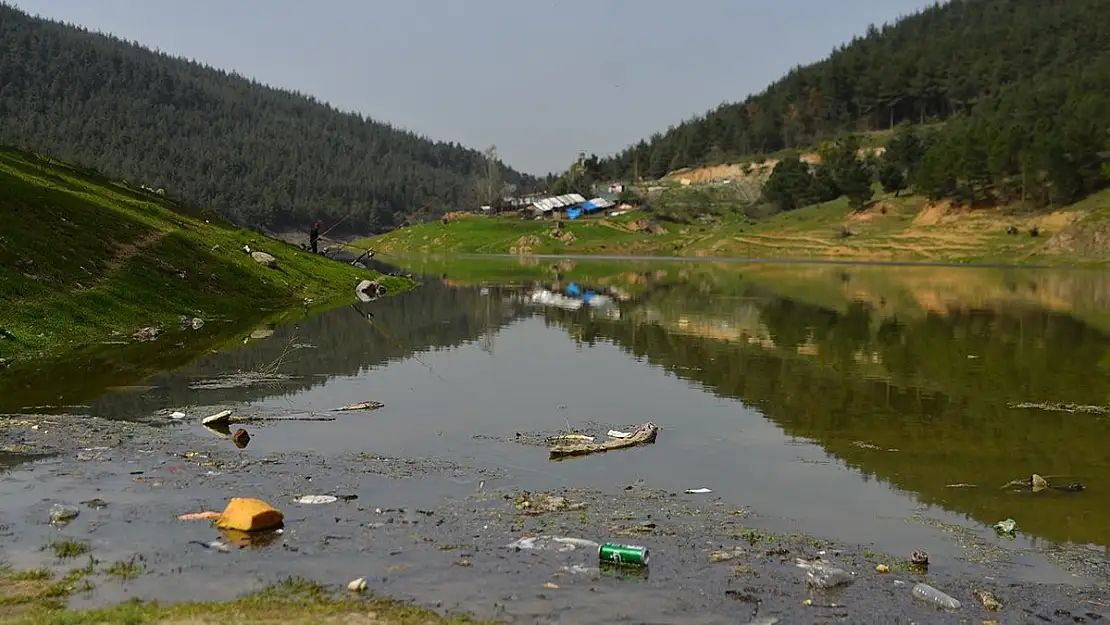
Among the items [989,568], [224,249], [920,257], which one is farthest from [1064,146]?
[989,568]

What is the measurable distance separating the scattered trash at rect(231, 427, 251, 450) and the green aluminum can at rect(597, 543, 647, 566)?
9.31m

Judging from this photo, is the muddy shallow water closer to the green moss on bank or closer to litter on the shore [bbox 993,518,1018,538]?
litter on the shore [bbox 993,518,1018,538]

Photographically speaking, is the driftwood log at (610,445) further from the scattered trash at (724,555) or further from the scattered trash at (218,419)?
the scattered trash at (218,419)

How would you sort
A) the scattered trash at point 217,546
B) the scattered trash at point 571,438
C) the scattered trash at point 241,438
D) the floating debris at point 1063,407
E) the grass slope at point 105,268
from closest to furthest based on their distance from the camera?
the scattered trash at point 217,546, the scattered trash at point 241,438, the scattered trash at point 571,438, the floating debris at point 1063,407, the grass slope at point 105,268

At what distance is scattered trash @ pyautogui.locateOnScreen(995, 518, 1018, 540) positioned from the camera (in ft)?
42.8

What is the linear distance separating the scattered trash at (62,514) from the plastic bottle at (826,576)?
10052 millimetres

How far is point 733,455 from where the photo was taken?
18.0 metres

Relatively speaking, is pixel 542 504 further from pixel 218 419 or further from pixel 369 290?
pixel 369 290

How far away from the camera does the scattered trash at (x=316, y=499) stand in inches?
547

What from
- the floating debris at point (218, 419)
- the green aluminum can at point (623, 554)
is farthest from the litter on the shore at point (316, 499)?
the floating debris at point (218, 419)

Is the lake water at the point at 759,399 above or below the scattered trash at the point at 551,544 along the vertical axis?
below

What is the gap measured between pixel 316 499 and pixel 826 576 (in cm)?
769

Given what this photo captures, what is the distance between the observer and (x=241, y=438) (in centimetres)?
1825

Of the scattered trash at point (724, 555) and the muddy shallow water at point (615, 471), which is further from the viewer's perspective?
the scattered trash at point (724, 555)
